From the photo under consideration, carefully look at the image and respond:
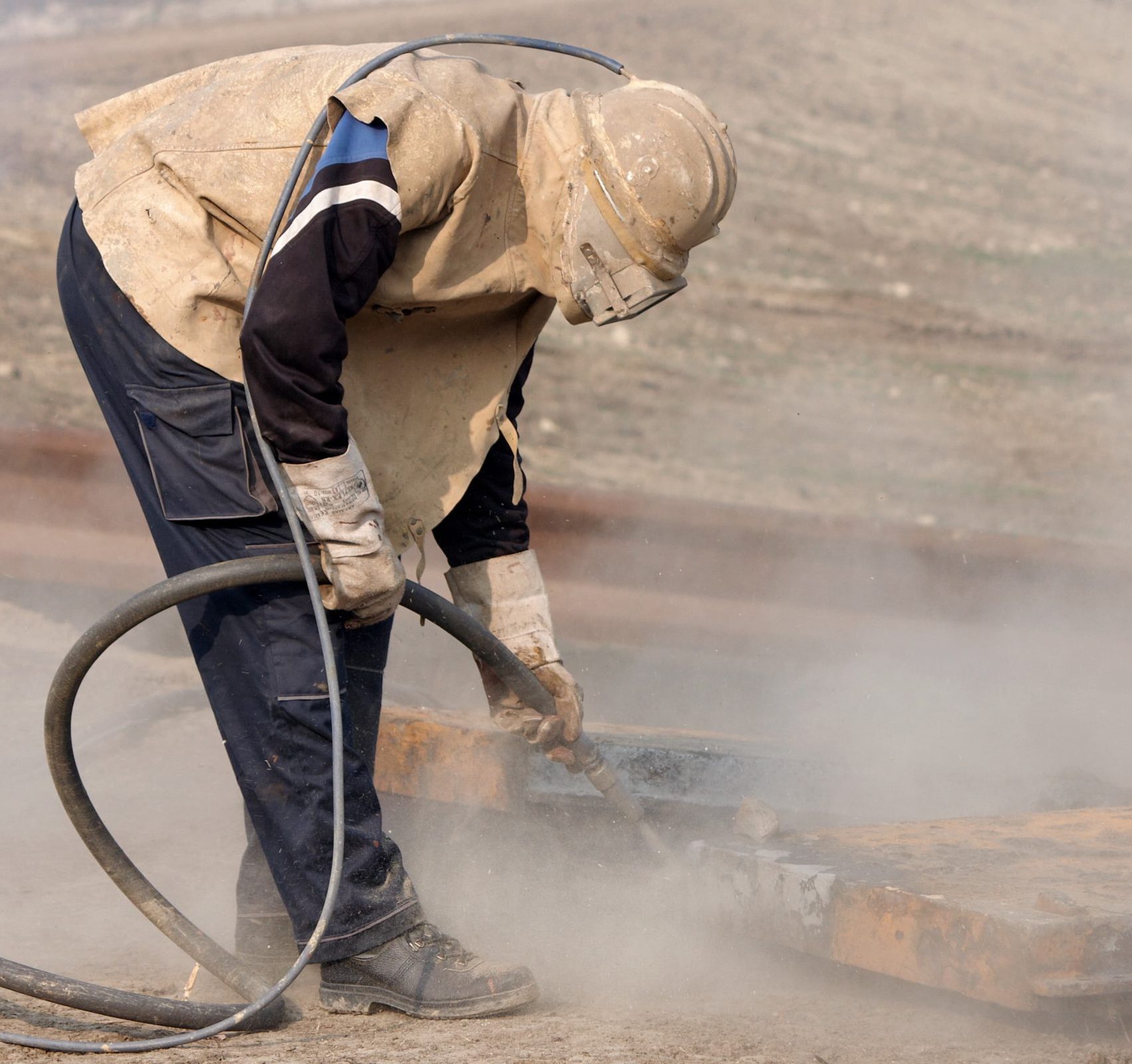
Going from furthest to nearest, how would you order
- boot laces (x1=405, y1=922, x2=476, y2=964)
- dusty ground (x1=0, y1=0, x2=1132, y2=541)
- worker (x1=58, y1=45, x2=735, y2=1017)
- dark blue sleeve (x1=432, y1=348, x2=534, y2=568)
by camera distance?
1. dusty ground (x1=0, y1=0, x2=1132, y2=541)
2. dark blue sleeve (x1=432, y1=348, x2=534, y2=568)
3. boot laces (x1=405, y1=922, x2=476, y2=964)
4. worker (x1=58, y1=45, x2=735, y2=1017)

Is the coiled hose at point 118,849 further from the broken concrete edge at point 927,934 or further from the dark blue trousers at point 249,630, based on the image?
the broken concrete edge at point 927,934

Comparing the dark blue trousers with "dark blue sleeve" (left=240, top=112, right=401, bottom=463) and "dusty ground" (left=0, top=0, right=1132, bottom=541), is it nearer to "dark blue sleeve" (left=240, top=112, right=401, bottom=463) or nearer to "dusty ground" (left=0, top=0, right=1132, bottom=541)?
"dark blue sleeve" (left=240, top=112, right=401, bottom=463)

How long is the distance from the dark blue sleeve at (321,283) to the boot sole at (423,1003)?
2.95ft

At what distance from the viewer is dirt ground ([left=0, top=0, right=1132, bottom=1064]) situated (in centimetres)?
224

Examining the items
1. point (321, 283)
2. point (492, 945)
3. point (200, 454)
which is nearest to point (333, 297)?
point (321, 283)

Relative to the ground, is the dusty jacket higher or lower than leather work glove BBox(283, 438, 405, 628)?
higher

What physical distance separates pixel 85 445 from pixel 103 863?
239 centimetres

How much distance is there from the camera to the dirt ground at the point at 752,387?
7.34ft

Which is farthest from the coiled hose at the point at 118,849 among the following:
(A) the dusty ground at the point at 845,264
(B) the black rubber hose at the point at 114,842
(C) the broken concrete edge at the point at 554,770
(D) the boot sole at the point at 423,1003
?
(A) the dusty ground at the point at 845,264

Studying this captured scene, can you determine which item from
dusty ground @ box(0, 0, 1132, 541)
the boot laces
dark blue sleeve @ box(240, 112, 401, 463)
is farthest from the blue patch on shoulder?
dusty ground @ box(0, 0, 1132, 541)

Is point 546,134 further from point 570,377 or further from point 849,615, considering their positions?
point 570,377

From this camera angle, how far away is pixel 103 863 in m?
2.29

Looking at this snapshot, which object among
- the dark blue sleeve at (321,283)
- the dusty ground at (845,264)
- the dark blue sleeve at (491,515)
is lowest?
the dusty ground at (845,264)

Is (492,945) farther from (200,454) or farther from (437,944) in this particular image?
(200,454)
